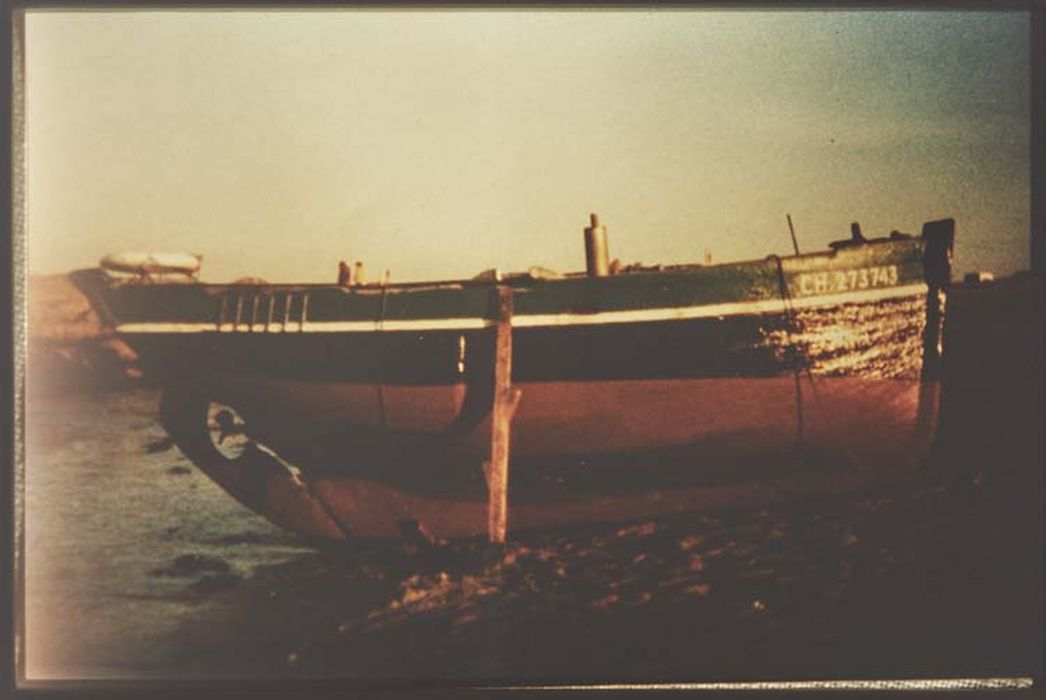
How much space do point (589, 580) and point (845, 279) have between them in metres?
0.92

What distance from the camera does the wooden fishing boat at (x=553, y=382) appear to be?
2.43 meters

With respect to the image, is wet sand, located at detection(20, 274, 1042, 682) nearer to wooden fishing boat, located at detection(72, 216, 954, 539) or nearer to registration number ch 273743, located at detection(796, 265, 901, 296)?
wooden fishing boat, located at detection(72, 216, 954, 539)

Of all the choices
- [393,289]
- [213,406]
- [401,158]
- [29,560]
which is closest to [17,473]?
[29,560]

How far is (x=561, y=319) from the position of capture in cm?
243

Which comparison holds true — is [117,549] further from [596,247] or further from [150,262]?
[596,247]

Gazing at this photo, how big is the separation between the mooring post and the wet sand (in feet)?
0.24

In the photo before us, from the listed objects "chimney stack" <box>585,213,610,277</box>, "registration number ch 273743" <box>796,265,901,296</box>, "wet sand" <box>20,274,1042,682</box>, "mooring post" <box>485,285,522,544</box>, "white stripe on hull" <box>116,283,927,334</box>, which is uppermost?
"chimney stack" <box>585,213,610,277</box>

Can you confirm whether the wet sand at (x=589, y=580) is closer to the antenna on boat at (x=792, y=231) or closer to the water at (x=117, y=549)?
the water at (x=117, y=549)

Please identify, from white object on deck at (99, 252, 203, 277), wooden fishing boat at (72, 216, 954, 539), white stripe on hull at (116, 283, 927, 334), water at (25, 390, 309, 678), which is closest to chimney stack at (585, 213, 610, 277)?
wooden fishing boat at (72, 216, 954, 539)

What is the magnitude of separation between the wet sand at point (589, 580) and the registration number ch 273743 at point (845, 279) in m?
0.18

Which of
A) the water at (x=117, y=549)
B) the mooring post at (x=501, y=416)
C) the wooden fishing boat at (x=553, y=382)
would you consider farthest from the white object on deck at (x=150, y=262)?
the mooring post at (x=501, y=416)

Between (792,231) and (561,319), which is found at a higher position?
(792,231)

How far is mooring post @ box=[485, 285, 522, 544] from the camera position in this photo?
7.98 feet

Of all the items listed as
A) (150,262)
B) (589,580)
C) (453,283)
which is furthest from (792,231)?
(150,262)
